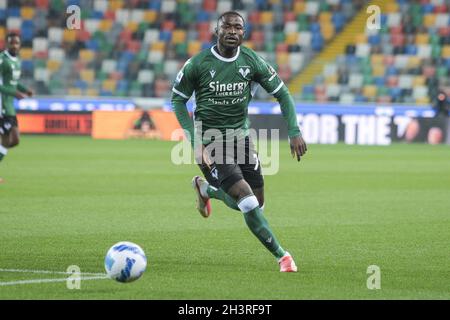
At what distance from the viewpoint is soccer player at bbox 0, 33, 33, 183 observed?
57.5ft

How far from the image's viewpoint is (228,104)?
9273 millimetres

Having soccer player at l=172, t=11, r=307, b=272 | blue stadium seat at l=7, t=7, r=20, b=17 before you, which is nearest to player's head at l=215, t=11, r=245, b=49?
soccer player at l=172, t=11, r=307, b=272

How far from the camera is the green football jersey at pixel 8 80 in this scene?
17672 mm

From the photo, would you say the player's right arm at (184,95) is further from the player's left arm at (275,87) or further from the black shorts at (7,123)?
the black shorts at (7,123)

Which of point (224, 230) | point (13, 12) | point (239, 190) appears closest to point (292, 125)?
point (239, 190)

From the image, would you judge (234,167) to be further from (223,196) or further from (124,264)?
(124,264)

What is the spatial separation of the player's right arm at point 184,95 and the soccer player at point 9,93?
864 centimetres

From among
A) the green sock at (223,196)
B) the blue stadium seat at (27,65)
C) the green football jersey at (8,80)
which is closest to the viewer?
the green sock at (223,196)

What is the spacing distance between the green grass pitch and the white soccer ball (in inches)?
3.4

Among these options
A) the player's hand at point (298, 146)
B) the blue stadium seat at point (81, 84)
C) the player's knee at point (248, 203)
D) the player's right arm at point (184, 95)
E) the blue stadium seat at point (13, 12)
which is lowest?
the player's knee at point (248, 203)

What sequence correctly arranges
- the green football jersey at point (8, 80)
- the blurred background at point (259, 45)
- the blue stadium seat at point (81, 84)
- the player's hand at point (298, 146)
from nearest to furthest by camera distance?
the player's hand at point (298, 146) → the green football jersey at point (8, 80) → the blurred background at point (259, 45) → the blue stadium seat at point (81, 84)

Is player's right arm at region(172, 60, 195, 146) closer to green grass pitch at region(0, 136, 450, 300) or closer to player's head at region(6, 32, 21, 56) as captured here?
green grass pitch at region(0, 136, 450, 300)

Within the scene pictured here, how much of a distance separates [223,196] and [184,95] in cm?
120

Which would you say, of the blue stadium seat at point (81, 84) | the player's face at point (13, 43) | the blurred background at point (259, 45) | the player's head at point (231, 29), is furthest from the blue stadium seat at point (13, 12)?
the player's head at point (231, 29)
